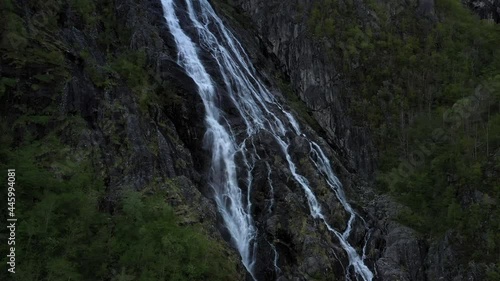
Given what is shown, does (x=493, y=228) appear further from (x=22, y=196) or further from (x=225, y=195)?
(x=22, y=196)

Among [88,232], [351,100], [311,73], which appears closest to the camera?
[88,232]

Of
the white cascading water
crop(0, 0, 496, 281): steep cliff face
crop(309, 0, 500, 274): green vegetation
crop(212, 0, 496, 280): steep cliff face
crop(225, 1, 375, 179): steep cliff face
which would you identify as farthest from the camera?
crop(225, 1, 375, 179): steep cliff face

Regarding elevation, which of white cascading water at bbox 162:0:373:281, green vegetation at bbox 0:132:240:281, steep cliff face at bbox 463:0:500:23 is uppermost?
steep cliff face at bbox 463:0:500:23

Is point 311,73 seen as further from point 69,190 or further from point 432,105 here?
point 69,190

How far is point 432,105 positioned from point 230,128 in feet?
79.1

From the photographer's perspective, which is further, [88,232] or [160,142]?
[160,142]

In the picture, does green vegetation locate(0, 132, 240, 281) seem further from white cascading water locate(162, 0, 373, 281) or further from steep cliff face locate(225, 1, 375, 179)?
steep cliff face locate(225, 1, 375, 179)

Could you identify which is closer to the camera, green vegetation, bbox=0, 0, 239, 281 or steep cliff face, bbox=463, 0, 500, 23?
green vegetation, bbox=0, 0, 239, 281

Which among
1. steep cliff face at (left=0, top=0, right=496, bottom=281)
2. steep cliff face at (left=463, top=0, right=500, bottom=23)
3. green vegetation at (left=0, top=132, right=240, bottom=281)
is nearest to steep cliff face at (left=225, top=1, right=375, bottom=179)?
steep cliff face at (left=0, top=0, right=496, bottom=281)

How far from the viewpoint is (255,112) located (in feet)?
108

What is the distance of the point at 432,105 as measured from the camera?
4334 centimetres

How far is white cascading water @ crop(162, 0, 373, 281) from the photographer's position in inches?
995

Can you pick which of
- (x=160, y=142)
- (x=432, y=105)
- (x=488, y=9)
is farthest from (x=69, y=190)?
(x=488, y=9)

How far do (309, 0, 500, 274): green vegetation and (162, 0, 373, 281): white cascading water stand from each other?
671 cm
